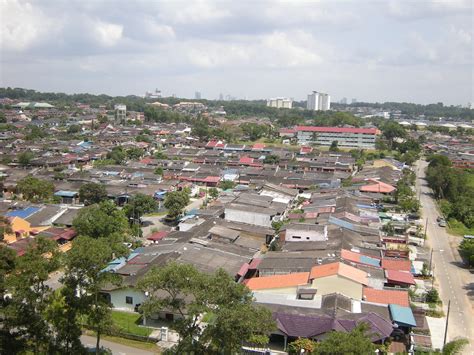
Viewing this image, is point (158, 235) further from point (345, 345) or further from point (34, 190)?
point (345, 345)

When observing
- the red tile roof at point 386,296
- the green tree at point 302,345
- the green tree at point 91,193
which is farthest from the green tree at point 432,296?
the green tree at point 91,193

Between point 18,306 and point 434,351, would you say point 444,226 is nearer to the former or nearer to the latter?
point 434,351

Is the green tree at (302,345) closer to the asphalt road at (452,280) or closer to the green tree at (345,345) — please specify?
the green tree at (345,345)

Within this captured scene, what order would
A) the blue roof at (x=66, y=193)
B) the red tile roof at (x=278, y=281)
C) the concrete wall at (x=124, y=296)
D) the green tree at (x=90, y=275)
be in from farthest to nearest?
the blue roof at (x=66, y=193) < the red tile roof at (x=278, y=281) < the concrete wall at (x=124, y=296) < the green tree at (x=90, y=275)

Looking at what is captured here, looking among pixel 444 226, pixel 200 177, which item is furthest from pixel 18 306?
pixel 200 177

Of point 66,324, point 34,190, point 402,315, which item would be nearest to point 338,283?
point 402,315
